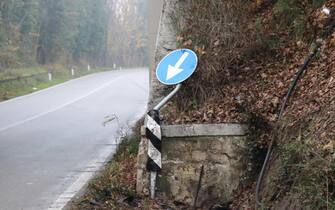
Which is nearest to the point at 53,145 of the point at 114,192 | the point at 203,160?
the point at 114,192

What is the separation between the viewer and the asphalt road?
305 inches

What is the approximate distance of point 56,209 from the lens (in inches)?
267

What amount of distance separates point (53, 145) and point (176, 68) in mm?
5933

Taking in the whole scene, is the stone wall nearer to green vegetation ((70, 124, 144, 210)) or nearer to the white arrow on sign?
green vegetation ((70, 124, 144, 210))

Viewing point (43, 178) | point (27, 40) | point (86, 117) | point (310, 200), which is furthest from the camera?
point (27, 40)

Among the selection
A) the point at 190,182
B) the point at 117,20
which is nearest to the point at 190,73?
the point at 190,182

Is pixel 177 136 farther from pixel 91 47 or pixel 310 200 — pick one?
pixel 91 47

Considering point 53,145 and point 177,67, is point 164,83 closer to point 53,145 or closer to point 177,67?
point 177,67

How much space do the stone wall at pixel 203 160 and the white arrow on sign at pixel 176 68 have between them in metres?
0.79

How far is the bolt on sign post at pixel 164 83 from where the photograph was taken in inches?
246

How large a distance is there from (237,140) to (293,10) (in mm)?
2443

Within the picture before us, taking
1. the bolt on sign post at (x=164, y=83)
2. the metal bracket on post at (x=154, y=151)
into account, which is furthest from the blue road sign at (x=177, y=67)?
the metal bracket on post at (x=154, y=151)

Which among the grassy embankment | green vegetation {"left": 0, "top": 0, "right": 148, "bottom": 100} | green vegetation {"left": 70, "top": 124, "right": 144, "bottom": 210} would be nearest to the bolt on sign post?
green vegetation {"left": 70, "top": 124, "right": 144, "bottom": 210}

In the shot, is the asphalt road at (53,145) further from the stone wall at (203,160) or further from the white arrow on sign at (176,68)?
the white arrow on sign at (176,68)
